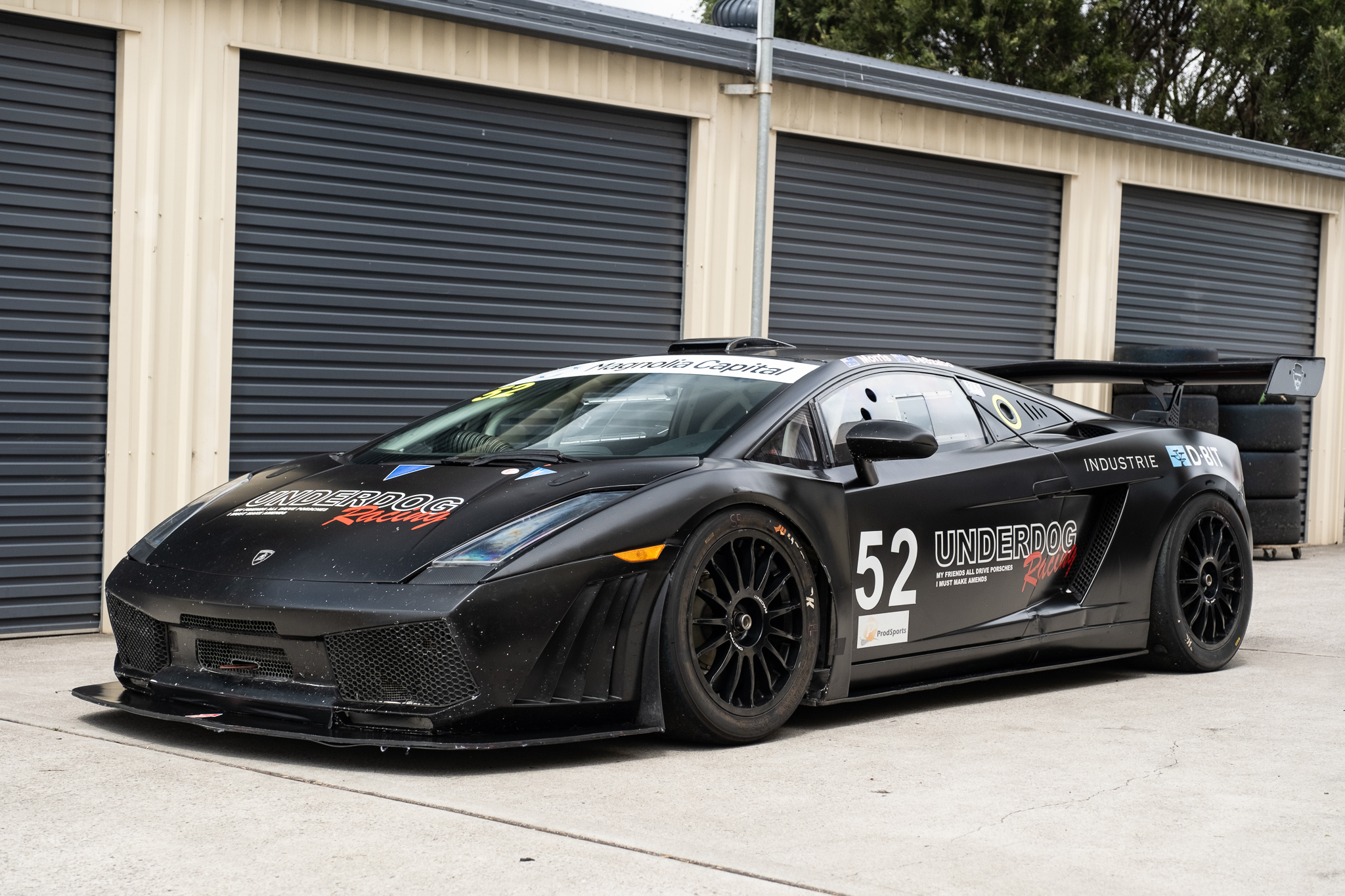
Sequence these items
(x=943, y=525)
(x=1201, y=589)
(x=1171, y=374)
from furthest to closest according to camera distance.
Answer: (x=1171, y=374) < (x=1201, y=589) < (x=943, y=525)

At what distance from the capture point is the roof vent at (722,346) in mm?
5879

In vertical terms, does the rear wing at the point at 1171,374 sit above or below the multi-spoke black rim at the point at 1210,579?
above

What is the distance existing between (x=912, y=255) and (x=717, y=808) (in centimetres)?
769

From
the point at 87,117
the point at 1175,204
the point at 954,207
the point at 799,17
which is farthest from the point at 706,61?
the point at 799,17

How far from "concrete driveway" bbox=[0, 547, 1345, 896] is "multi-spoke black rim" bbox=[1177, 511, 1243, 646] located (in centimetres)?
91

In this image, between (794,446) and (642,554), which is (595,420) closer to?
(794,446)

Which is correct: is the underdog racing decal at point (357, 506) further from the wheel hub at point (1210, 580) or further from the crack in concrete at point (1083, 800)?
the wheel hub at point (1210, 580)

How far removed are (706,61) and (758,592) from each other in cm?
555

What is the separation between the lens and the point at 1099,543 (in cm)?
595

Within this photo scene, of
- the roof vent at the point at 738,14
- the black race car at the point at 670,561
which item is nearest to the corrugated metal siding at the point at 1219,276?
the roof vent at the point at 738,14

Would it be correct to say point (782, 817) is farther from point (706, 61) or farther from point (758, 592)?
point (706, 61)

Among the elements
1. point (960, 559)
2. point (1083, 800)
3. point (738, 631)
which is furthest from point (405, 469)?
point (1083, 800)

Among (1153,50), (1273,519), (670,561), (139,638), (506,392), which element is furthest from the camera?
(1153,50)

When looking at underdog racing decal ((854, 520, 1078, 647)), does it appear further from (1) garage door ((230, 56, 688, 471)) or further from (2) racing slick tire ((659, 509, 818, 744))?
(1) garage door ((230, 56, 688, 471))
